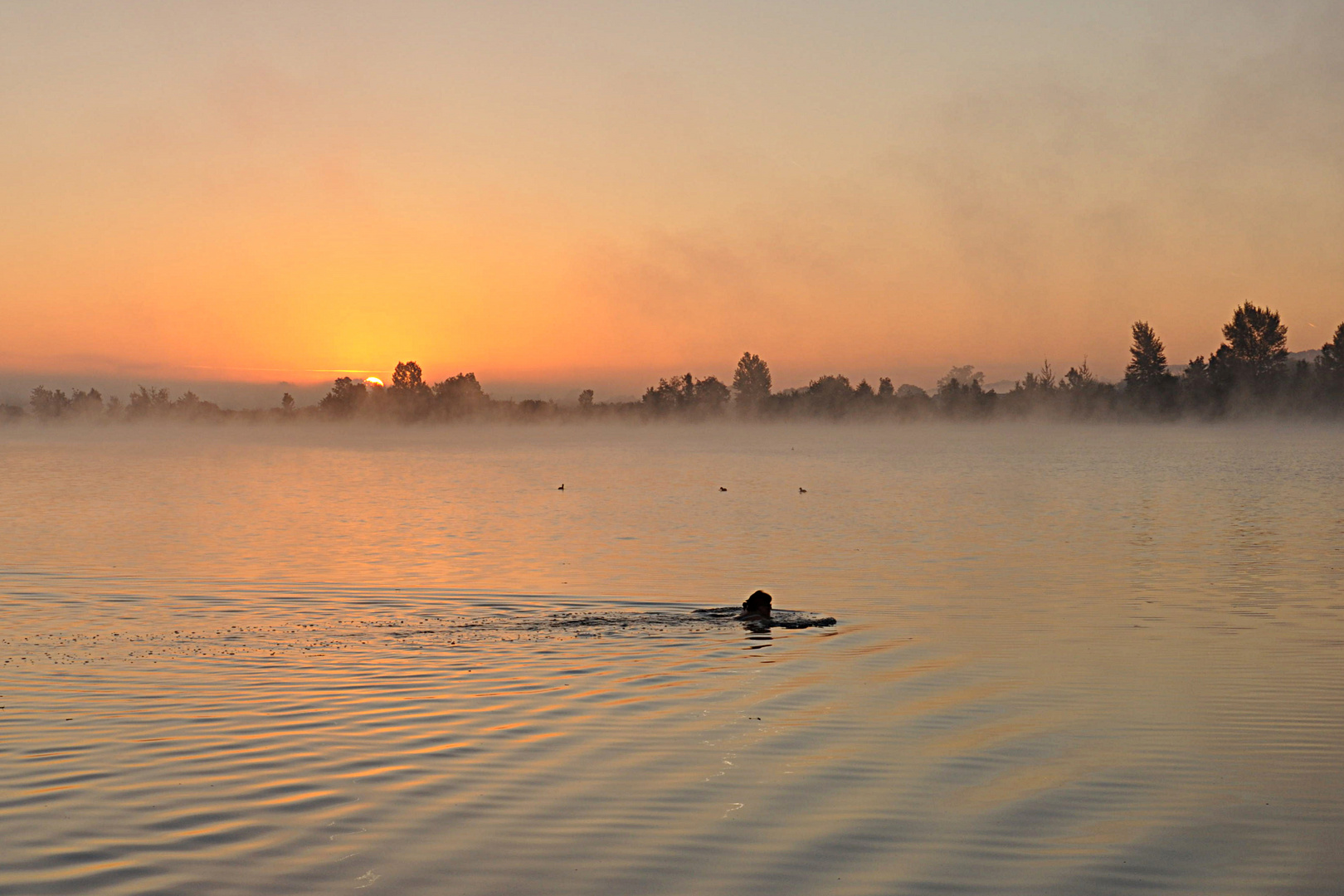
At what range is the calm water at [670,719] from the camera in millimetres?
10711

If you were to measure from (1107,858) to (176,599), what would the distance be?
2462 centimetres

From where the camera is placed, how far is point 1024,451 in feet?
509

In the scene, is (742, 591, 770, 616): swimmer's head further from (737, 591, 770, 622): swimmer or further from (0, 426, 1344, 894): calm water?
(0, 426, 1344, 894): calm water

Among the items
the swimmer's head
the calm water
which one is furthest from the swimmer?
the calm water

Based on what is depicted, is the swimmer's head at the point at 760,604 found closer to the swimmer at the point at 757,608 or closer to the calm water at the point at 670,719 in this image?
the swimmer at the point at 757,608

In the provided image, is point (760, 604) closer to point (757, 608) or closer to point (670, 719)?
point (757, 608)

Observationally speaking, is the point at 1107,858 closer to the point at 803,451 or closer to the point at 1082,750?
the point at 1082,750

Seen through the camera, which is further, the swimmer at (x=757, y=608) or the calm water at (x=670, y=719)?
the swimmer at (x=757, y=608)

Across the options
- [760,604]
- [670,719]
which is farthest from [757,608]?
[670,719]

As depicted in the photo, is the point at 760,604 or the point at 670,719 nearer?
the point at 670,719

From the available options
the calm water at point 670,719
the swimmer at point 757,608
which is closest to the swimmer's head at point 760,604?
the swimmer at point 757,608

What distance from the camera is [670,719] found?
16219 millimetres

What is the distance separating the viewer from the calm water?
10711 millimetres

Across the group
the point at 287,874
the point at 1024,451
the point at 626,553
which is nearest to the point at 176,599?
the point at 626,553
